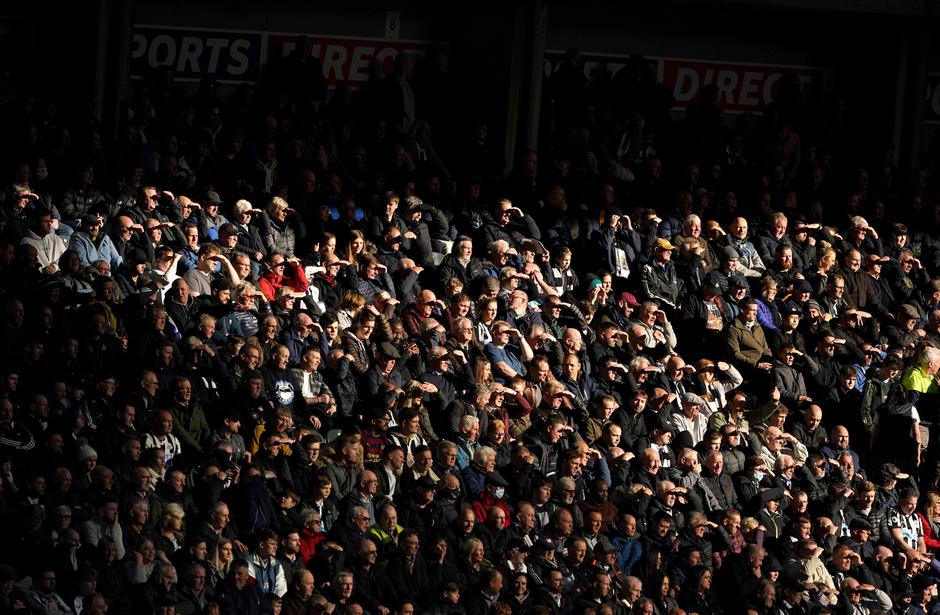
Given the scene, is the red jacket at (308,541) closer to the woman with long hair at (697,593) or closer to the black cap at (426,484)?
the black cap at (426,484)

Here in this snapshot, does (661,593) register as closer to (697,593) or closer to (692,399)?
(697,593)

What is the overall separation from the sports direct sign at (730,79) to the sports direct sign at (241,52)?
3.36 m

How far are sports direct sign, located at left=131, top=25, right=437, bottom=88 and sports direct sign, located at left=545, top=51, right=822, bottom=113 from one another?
3.36 meters

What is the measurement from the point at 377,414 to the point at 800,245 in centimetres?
694

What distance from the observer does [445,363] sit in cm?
1695

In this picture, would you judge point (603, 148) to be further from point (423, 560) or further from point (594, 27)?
point (423, 560)

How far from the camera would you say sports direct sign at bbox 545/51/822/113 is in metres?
25.0

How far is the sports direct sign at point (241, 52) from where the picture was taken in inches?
906

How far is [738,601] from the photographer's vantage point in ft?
52.7

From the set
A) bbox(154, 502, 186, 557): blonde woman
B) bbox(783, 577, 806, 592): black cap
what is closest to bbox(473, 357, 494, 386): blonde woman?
bbox(783, 577, 806, 592): black cap

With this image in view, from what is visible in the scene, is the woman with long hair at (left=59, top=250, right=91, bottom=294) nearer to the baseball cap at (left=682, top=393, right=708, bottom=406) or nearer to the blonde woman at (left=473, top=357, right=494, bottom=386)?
the blonde woman at (left=473, top=357, right=494, bottom=386)

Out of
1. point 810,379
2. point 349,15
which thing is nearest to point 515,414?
point 810,379

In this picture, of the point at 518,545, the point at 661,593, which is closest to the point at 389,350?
the point at 518,545

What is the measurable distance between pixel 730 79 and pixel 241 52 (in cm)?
Result: 677
